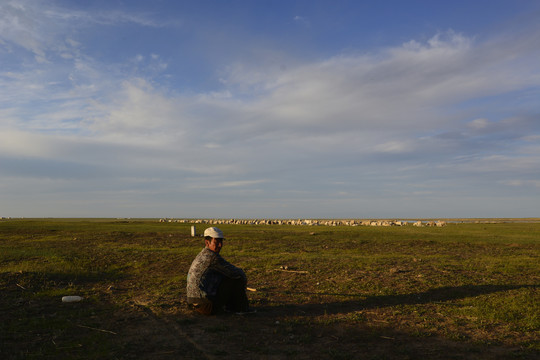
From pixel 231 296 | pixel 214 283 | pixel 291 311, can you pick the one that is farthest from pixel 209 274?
pixel 291 311

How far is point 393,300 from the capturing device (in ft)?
36.6

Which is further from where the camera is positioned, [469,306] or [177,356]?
[469,306]

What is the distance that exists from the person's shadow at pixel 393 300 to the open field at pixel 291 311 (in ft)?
0.10

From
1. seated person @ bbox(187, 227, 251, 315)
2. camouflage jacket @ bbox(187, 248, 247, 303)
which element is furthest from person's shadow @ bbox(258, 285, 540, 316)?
camouflage jacket @ bbox(187, 248, 247, 303)

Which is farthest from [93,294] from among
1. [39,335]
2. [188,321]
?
[188,321]

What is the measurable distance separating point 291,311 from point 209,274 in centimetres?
254

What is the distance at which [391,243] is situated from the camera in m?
27.2

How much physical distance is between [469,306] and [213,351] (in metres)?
7.43

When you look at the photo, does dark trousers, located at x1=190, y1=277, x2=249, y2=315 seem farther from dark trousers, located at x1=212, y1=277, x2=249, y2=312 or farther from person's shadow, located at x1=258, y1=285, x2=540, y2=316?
person's shadow, located at x1=258, y1=285, x2=540, y2=316

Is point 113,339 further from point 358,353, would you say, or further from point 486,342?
point 486,342

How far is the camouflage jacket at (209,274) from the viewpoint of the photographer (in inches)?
368

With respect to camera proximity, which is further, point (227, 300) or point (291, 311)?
point (291, 311)

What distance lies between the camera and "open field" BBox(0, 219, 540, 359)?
24.1 ft

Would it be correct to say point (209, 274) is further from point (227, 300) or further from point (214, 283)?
point (227, 300)
